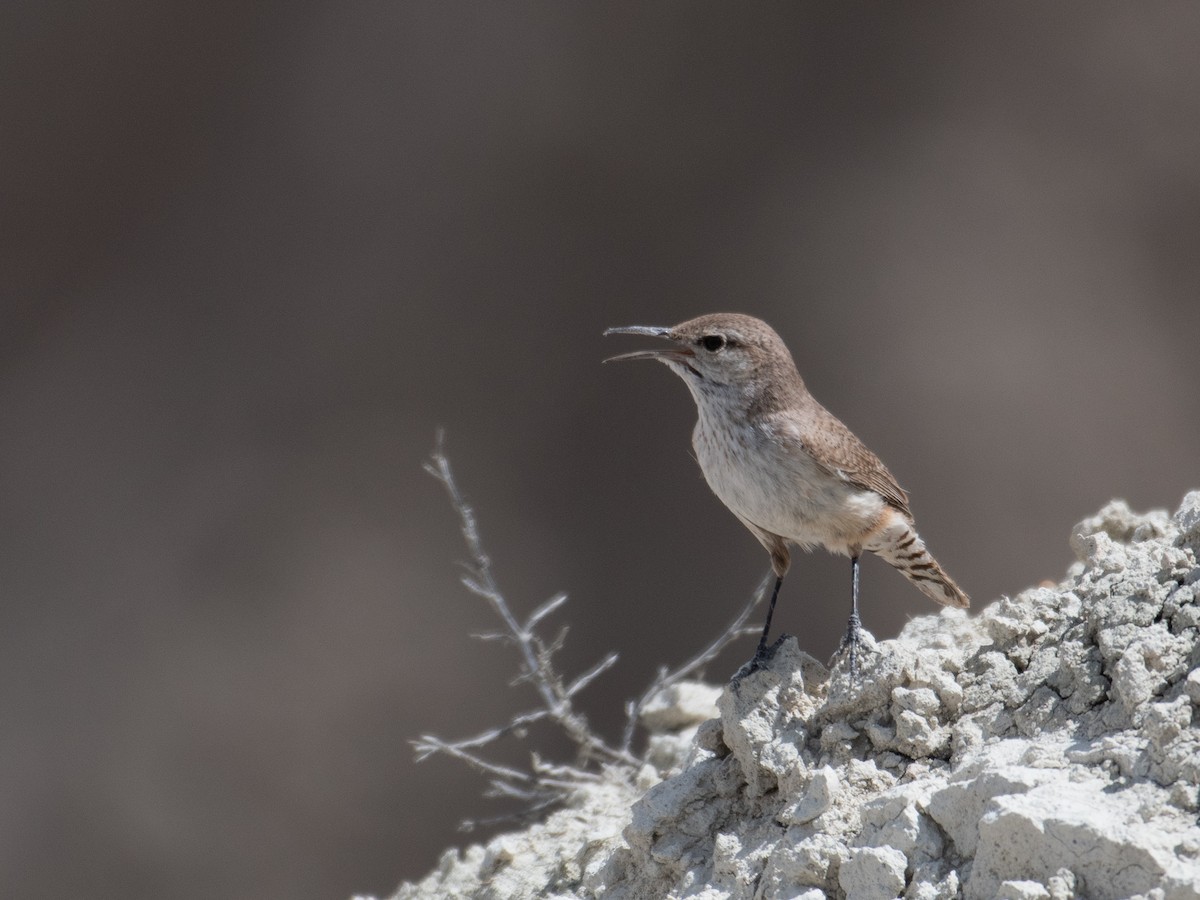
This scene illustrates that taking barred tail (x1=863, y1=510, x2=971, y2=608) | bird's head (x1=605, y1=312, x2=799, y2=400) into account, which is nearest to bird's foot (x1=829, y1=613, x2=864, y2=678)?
barred tail (x1=863, y1=510, x2=971, y2=608)

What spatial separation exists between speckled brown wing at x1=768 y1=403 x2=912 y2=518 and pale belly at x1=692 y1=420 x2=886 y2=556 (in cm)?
3

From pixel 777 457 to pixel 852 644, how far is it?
28.1 inches

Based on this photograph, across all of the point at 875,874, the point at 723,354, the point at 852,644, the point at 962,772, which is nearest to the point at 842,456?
the point at 723,354

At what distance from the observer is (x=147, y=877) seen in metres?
9.71

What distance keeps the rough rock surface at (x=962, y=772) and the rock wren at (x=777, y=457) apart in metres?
0.42

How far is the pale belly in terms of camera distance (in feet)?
13.0

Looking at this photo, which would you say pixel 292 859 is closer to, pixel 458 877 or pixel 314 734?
pixel 314 734

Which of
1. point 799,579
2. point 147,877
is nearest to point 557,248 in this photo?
point 799,579

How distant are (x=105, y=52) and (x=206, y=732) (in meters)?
5.15

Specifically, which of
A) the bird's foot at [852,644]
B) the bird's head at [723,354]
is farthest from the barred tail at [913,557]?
the bird's foot at [852,644]

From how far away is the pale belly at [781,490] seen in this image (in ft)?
13.0

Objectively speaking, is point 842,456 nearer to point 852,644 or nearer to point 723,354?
point 723,354

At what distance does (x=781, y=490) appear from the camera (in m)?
3.94

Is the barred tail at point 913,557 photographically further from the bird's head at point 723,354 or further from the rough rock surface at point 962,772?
the bird's head at point 723,354
